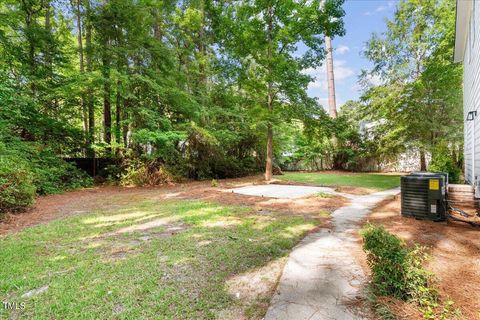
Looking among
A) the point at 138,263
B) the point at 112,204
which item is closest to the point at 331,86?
the point at 112,204

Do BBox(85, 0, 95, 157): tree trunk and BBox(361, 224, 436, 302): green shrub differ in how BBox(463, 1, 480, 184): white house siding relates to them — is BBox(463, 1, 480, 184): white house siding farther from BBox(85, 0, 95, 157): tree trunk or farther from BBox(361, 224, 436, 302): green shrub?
BBox(85, 0, 95, 157): tree trunk

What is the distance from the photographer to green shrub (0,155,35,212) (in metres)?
5.23

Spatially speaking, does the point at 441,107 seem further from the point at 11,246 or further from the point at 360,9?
the point at 11,246

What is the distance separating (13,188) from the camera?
17.6 feet

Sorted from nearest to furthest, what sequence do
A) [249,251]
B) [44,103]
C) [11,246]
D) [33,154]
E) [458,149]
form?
[249,251] < [11,246] < [33,154] < [44,103] < [458,149]

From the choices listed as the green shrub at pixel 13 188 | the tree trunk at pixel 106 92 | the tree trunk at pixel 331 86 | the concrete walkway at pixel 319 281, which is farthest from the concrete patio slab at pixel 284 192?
the tree trunk at pixel 331 86

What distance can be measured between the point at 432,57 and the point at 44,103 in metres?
17.2

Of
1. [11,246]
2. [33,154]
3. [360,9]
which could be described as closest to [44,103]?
[33,154]

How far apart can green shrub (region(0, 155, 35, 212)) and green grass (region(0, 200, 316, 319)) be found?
145 centimetres

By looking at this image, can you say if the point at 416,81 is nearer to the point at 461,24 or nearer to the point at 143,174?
the point at 461,24

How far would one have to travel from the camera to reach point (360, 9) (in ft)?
45.7

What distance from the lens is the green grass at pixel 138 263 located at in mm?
2086

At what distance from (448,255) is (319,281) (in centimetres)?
172

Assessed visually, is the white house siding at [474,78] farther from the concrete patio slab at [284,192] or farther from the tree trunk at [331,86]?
the tree trunk at [331,86]
